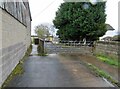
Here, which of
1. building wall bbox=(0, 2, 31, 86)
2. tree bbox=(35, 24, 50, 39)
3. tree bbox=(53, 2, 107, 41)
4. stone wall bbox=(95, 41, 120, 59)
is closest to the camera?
building wall bbox=(0, 2, 31, 86)

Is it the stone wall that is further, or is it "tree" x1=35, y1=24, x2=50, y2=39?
"tree" x1=35, y1=24, x2=50, y2=39

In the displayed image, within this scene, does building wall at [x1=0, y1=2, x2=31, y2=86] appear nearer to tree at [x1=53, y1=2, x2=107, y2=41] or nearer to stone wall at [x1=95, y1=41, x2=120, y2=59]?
stone wall at [x1=95, y1=41, x2=120, y2=59]

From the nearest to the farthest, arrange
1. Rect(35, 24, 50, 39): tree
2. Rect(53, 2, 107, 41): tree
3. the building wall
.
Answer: the building wall, Rect(53, 2, 107, 41): tree, Rect(35, 24, 50, 39): tree

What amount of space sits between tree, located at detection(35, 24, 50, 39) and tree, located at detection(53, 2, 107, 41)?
1860 centimetres

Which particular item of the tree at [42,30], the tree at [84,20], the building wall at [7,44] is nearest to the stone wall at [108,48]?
the building wall at [7,44]

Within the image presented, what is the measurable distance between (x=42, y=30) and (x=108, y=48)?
32.9m

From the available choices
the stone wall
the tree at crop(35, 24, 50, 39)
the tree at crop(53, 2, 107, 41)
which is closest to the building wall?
the stone wall

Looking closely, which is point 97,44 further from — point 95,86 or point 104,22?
point 95,86

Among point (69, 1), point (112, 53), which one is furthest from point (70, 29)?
point (112, 53)

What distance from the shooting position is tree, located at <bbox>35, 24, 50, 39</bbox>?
49438 mm

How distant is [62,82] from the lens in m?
8.60

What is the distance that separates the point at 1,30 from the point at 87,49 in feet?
51.3

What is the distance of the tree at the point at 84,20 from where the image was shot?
28.9 meters

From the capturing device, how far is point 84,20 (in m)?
29.0
